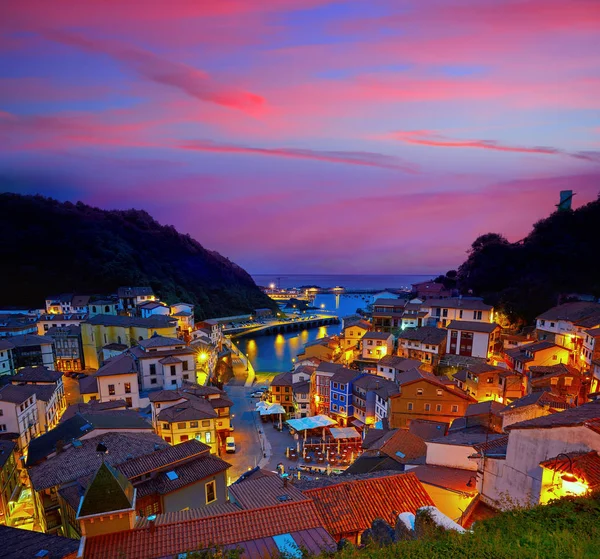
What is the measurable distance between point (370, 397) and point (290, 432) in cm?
671

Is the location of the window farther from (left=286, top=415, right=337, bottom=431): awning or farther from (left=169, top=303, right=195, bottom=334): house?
(left=169, top=303, right=195, bottom=334): house

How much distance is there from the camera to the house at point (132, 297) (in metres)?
56.5

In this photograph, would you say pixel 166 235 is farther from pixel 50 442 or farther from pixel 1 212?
pixel 50 442

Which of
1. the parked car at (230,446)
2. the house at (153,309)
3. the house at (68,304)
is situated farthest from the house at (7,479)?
the house at (68,304)

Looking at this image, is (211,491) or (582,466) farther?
(211,491)

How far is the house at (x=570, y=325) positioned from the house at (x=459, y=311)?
217 inches

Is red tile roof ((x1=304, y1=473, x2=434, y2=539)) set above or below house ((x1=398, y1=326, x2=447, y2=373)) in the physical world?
above

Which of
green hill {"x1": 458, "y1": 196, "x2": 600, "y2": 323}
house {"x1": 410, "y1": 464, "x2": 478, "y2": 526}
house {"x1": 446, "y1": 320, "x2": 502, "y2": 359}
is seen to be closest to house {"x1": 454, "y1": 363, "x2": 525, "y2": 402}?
house {"x1": 446, "y1": 320, "x2": 502, "y2": 359}

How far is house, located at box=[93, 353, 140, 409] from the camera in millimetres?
26906

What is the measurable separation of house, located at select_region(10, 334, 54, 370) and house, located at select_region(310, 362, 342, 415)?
27023 mm

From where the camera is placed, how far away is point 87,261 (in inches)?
2739

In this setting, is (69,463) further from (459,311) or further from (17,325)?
(17,325)

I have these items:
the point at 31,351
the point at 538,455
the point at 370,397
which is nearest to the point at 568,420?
the point at 538,455

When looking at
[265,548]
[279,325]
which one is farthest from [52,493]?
[279,325]
